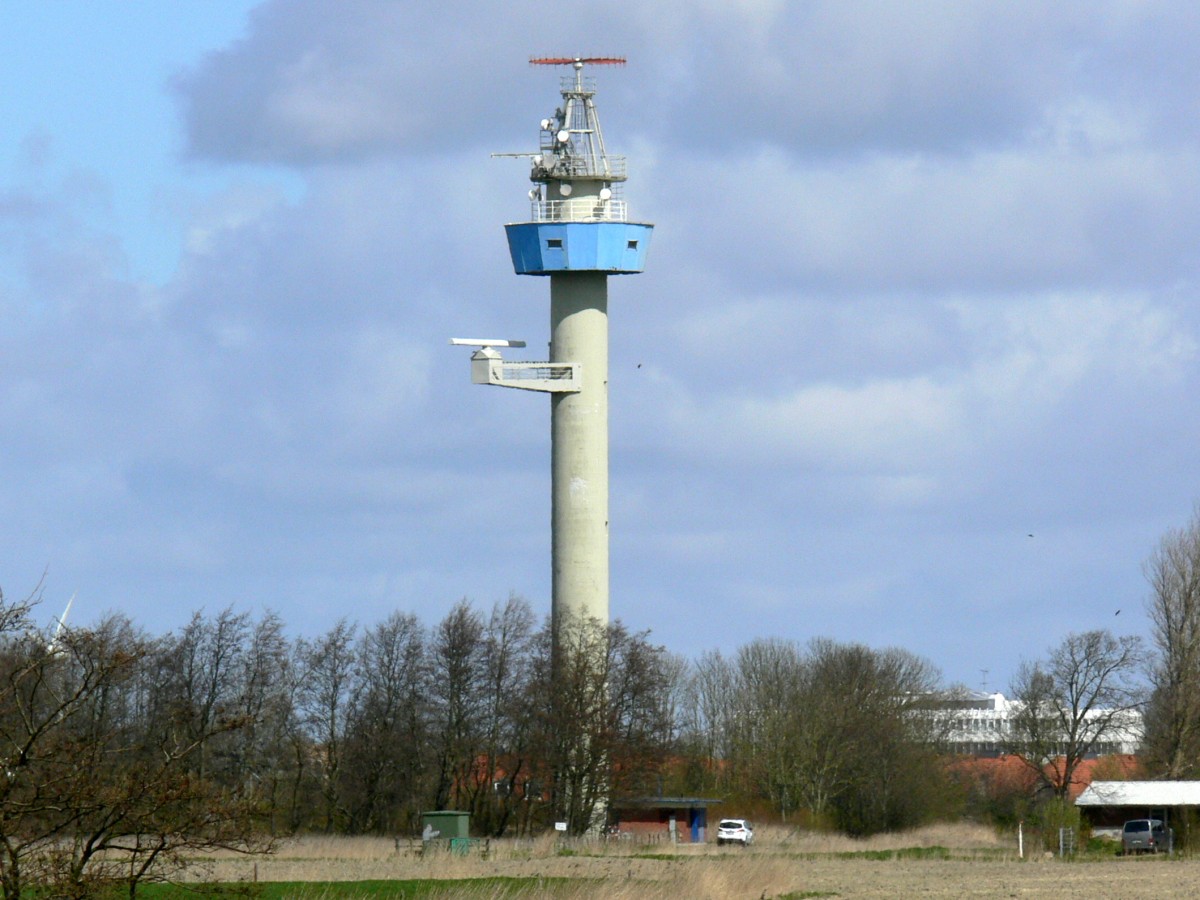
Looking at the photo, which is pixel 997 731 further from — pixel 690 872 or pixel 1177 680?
pixel 690 872

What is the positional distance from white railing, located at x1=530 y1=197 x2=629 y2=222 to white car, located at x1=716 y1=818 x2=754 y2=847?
2125 centimetres

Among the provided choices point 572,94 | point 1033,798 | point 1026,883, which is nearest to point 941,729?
point 1033,798

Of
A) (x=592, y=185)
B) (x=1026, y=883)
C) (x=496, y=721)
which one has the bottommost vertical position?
(x=1026, y=883)

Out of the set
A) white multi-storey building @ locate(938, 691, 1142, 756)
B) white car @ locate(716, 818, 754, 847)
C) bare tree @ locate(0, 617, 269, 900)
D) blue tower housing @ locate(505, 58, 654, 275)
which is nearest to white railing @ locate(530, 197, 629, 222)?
blue tower housing @ locate(505, 58, 654, 275)

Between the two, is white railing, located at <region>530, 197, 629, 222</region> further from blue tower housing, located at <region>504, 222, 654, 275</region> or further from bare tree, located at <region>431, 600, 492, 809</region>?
bare tree, located at <region>431, 600, 492, 809</region>

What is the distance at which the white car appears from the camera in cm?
6281

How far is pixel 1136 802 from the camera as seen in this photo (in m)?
61.8

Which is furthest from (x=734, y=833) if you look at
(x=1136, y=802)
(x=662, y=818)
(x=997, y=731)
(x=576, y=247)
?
(x=997, y=731)

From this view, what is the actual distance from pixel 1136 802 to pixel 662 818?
1638 cm

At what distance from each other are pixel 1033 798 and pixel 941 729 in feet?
57.6

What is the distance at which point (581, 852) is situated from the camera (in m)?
52.6

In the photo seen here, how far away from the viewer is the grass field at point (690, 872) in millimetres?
30703

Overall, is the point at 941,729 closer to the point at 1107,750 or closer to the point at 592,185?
the point at 1107,750

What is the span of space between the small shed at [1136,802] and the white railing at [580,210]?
25.6 m
